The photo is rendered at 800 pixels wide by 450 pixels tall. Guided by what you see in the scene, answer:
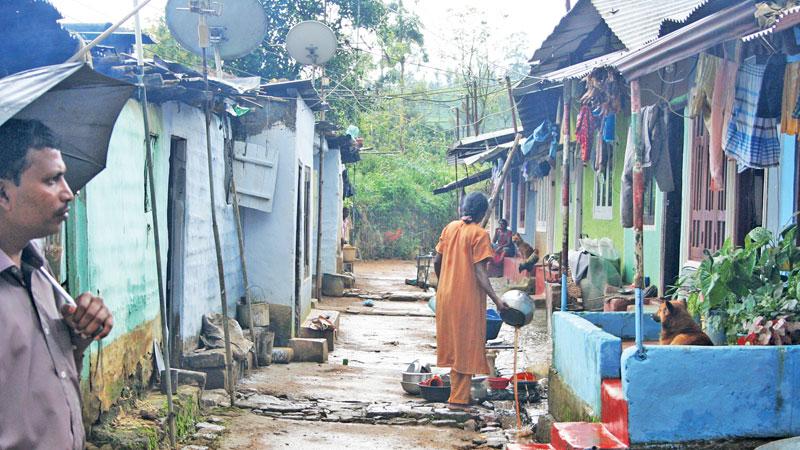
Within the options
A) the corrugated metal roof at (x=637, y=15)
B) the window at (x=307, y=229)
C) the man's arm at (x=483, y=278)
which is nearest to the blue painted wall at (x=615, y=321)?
the man's arm at (x=483, y=278)

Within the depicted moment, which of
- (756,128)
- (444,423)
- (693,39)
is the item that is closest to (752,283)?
(756,128)

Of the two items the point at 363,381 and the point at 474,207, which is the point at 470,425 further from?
the point at 363,381

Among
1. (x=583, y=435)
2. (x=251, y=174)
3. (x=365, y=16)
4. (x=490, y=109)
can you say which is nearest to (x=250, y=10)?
(x=251, y=174)

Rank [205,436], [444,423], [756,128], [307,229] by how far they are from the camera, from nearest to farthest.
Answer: [756,128]
[205,436]
[444,423]
[307,229]

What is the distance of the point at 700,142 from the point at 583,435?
4036 mm

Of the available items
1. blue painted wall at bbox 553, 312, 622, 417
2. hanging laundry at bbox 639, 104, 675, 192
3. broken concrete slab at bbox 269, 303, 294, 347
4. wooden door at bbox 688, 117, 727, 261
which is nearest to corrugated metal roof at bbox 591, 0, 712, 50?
hanging laundry at bbox 639, 104, 675, 192

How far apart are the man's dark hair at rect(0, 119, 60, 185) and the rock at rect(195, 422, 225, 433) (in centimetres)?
500

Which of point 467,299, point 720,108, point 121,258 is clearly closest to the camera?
point 720,108

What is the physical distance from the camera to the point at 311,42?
12125 millimetres

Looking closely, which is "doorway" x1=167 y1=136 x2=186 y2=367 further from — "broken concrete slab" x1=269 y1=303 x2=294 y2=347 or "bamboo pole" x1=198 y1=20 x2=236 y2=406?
"broken concrete slab" x1=269 y1=303 x2=294 y2=347

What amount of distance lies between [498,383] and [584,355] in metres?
2.69

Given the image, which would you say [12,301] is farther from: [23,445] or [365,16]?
[365,16]

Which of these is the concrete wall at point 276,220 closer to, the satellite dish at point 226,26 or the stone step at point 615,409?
the satellite dish at point 226,26

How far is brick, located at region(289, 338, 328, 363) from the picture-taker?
1085 centimetres
